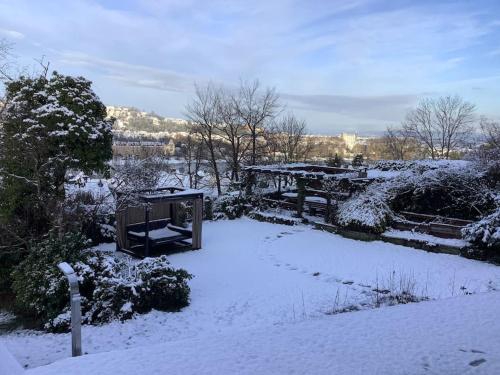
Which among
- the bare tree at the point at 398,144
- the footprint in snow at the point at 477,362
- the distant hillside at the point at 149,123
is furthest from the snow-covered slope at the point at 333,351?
the distant hillside at the point at 149,123

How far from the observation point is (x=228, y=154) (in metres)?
27.4

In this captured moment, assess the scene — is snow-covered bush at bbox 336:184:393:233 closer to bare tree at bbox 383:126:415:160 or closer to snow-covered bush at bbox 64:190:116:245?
snow-covered bush at bbox 64:190:116:245

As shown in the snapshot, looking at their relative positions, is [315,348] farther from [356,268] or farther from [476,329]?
[356,268]

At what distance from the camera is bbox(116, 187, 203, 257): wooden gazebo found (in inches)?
435

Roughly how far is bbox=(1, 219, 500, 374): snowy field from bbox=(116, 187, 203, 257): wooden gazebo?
660mm

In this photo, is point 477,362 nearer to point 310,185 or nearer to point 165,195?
point 165,195

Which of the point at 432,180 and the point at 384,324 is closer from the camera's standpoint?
the point at 384,324

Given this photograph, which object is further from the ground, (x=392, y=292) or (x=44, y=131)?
(x=44, y=131)

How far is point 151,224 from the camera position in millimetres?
12812

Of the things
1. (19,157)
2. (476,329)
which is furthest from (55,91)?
(476,329)

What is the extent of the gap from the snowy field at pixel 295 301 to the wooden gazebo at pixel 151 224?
0.66m

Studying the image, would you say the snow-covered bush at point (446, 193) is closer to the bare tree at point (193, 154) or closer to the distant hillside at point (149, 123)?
the bare tree at point (193, 154)

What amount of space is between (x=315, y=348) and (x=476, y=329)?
2.17m

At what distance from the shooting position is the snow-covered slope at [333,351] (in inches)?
157
